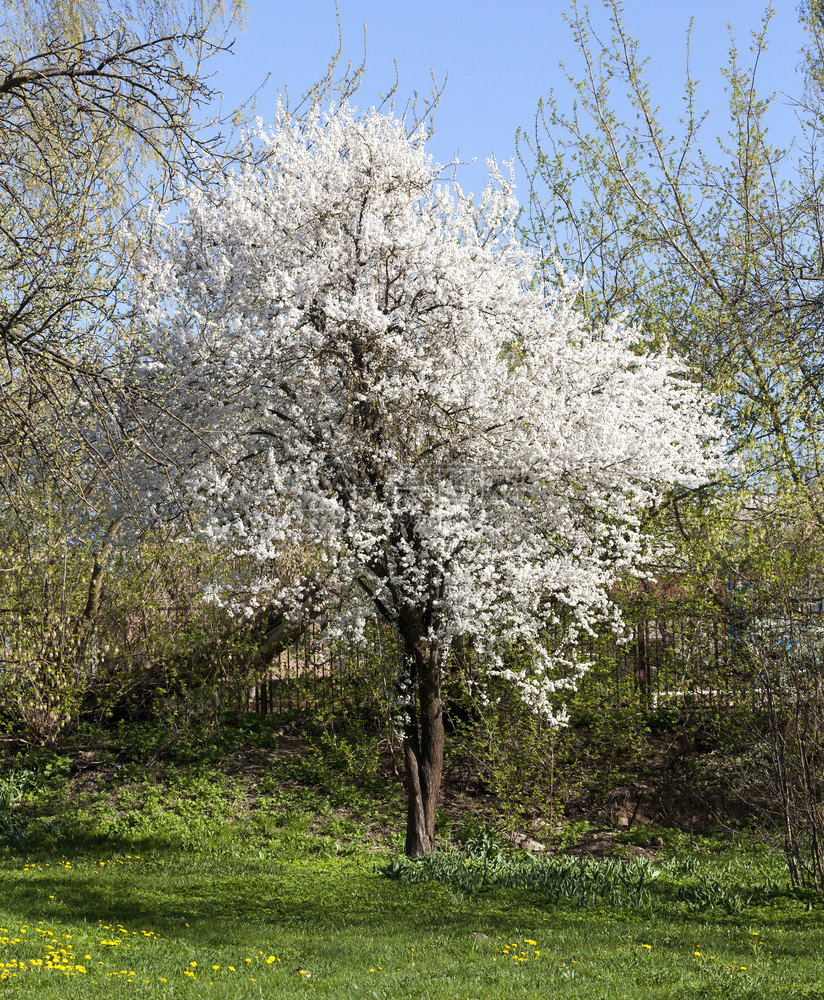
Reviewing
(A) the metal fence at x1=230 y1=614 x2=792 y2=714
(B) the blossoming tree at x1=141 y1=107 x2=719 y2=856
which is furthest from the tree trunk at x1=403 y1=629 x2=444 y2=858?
(A) the metal fence at x1=230 y1=614 x2=792 y2=714

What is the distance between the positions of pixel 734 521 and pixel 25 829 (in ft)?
26.4

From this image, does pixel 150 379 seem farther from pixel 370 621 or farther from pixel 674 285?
pixel 674 285

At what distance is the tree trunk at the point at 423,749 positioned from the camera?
8.13 meters

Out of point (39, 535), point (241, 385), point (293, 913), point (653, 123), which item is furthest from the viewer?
point (653, 123)

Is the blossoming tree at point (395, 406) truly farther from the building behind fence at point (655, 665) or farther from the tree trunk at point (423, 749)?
the building behind fence at point (655, 665)

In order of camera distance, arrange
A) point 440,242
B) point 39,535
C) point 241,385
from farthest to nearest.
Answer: point 39,535, point 440,242, point 241,385

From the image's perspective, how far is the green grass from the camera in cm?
476

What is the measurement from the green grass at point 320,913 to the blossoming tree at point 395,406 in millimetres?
1499

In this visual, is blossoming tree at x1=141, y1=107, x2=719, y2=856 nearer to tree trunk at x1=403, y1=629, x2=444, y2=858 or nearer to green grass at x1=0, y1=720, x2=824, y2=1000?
tree trunk at x1=403, y1=629, x2=444, y2=858

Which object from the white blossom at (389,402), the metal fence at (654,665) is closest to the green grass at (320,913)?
the metal fence at (654,665)

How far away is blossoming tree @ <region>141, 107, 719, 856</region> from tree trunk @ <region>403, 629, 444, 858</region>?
1.2 inches

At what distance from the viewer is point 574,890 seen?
695cm

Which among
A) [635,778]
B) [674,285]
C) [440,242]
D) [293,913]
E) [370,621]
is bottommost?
[293,913]

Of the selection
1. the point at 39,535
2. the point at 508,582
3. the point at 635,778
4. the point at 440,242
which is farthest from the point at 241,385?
the point at 635,778
